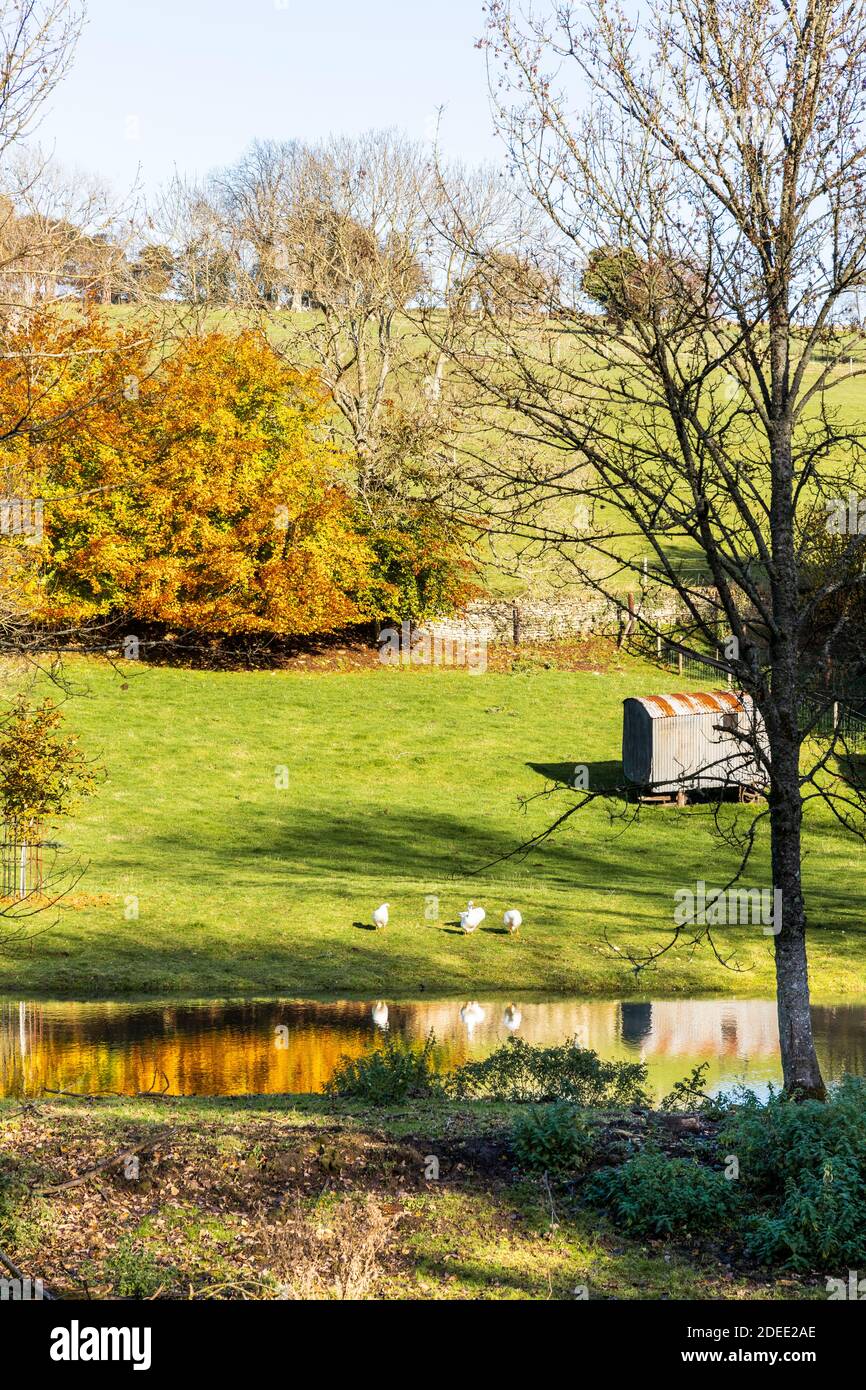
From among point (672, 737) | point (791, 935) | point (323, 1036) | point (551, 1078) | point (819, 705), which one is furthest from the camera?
point (672, 737)

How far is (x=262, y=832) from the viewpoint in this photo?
2955 cm

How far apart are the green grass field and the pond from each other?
1189 mm

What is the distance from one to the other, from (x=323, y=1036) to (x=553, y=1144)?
26.2 ft

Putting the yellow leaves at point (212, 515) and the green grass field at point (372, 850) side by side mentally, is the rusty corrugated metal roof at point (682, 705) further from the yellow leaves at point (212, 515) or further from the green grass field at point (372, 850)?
the yellow leaves at point (212, 515)

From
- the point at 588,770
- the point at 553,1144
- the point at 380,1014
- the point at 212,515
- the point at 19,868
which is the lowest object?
the point at 380,1014

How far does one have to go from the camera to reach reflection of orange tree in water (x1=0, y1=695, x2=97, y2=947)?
709 inches

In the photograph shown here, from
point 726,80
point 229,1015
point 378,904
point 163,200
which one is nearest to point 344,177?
point 163,200

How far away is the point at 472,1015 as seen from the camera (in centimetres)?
1770

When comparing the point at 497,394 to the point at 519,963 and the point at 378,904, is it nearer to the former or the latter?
the point at 519,963

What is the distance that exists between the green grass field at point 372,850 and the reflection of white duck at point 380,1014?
2.40 ft

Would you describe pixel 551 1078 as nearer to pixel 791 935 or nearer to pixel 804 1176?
pixel 791 935

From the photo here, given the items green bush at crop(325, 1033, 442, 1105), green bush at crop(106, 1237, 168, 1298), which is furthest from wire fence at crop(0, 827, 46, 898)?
green bush at crop(106, 1237, 168, 1298)

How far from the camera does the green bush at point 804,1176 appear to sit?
745cm

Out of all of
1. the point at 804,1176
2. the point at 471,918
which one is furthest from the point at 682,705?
the point at 804,1176
